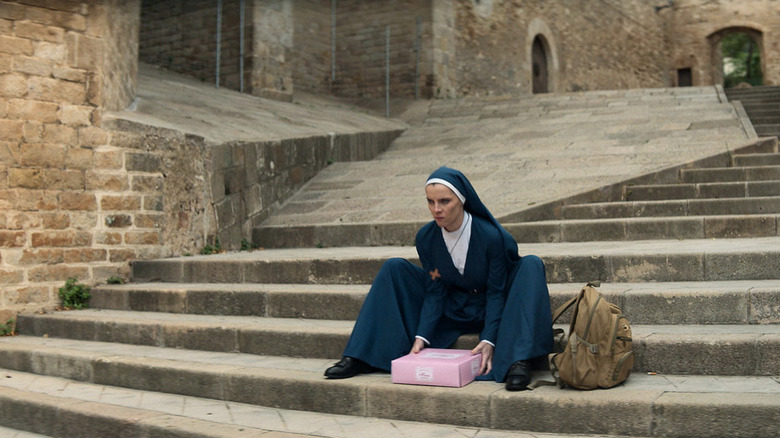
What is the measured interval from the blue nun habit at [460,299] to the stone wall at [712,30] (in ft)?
83.2

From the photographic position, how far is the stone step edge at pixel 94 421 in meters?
3.64

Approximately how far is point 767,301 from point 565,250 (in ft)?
5.38

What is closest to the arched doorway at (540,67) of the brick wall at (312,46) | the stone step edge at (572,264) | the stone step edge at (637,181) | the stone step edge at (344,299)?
the brick wall at (312,46)

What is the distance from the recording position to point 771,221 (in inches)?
234

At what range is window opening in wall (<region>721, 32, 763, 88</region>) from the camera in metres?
38.4

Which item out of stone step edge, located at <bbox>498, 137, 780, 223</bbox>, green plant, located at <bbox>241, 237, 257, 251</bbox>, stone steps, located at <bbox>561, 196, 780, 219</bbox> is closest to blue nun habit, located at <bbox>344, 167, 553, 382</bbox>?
stone step edge, located at <bbox>498, 137, 780, 223</bbox>

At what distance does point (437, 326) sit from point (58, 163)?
12.6 ft

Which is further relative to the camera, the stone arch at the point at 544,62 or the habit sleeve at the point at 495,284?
the stone arch at the point at 544,62

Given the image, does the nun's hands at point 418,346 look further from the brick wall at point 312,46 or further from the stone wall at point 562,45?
the stone wall at point 562,45

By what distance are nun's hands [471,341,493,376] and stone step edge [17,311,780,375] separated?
0.92 ft

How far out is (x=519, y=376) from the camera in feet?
11.5

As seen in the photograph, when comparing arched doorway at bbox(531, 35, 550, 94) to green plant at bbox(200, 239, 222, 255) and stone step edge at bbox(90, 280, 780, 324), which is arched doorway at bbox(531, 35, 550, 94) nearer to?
green plant at bbox(200, 239, 222, 255)

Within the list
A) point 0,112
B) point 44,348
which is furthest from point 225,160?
point 44,348

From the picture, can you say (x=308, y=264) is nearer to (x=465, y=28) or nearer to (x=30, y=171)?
(x=30, y=171)
